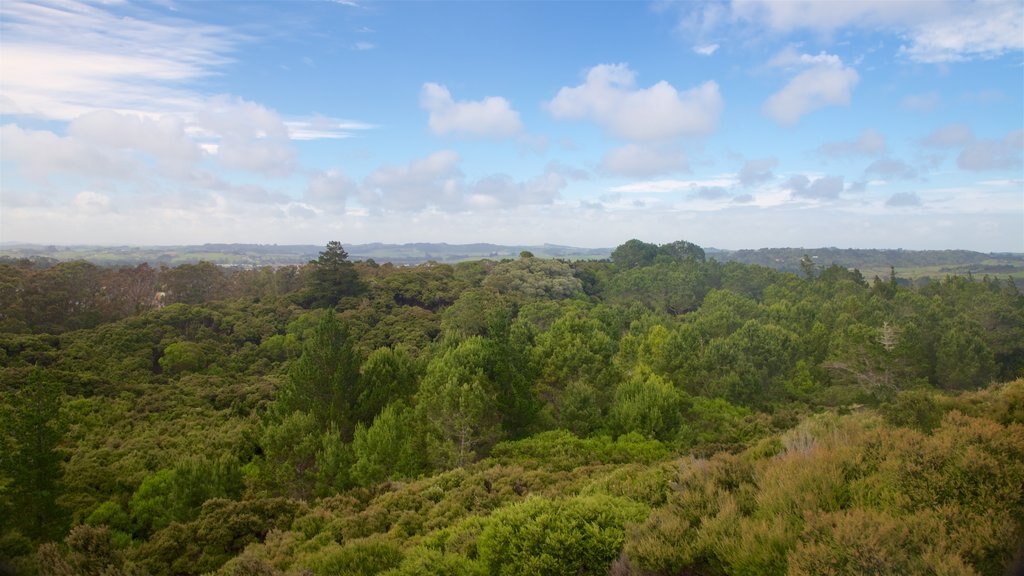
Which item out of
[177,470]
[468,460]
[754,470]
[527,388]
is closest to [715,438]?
[527,388]

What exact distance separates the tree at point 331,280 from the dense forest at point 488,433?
205 millimetres

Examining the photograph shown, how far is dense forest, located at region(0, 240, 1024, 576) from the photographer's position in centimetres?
597

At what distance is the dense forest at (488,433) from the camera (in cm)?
597

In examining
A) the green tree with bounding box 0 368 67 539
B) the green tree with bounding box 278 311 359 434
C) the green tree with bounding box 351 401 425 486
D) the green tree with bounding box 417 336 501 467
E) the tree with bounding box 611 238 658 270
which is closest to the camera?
the green tree with bounding box 0 368 67 539

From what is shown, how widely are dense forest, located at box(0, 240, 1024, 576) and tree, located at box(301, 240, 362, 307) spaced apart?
205 millimetres

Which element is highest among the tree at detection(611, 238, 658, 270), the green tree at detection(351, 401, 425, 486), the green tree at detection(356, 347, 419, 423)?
the tree at detection(611, 238, 658, 270)

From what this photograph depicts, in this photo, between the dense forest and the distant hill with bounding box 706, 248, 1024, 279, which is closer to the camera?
the dense forest

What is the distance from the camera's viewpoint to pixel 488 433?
770 inches

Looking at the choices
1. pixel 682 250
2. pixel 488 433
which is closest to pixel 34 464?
pixel 488 433

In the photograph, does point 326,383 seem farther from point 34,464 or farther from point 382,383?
point 34,464

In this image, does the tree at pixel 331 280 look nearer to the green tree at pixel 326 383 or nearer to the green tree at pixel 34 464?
the green tree at pixel 326 383

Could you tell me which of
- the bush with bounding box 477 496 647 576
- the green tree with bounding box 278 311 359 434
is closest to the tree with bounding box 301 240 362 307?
the green tree with bounding box 278 311 359 434

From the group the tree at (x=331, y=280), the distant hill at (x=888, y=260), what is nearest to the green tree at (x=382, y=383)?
the tree at (x=331, y=280)

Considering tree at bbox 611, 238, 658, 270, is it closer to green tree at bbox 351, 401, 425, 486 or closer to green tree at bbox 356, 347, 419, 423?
green tree at bbox 356, 347, 419, 423
